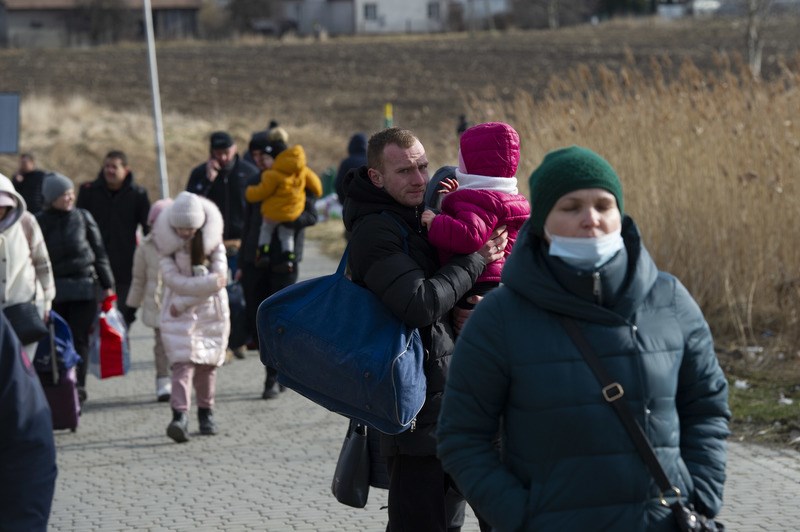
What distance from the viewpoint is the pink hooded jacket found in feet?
15.5

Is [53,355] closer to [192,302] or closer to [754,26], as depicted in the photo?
[192,302]

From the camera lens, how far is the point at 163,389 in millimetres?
10219

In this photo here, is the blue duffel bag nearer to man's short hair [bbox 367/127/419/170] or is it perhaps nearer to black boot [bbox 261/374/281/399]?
man's short hair [bbox 367/127/419/170]

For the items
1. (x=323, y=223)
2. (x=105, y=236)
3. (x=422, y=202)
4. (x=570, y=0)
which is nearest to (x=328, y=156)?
(x=323, y=223)

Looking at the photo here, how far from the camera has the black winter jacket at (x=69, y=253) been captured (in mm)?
9727

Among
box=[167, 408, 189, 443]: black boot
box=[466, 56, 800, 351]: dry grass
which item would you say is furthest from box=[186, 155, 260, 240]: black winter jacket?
box=[167, 408, 189, 443]: black boot

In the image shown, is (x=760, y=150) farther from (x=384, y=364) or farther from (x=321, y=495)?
(x=384, y=364)

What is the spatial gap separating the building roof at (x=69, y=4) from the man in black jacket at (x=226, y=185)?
8277 cm

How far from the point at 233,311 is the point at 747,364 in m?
4.02

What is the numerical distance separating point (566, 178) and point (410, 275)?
1349 millimetres

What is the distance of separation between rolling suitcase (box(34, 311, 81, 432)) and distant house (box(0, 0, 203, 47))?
81.8m

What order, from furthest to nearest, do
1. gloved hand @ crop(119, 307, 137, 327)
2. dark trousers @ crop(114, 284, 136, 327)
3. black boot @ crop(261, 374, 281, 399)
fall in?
dark trousers @ crop(114, 284, 136, 327) → gloved hand @ crop(119, 307, 137, 327) → black boot @ crop(261, 374, 281, 399)

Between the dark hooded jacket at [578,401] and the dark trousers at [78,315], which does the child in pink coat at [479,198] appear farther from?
the dark trousers at [78,315]

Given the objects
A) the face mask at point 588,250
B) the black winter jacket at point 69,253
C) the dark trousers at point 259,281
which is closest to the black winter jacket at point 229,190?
the dark trousers at point 259,281
